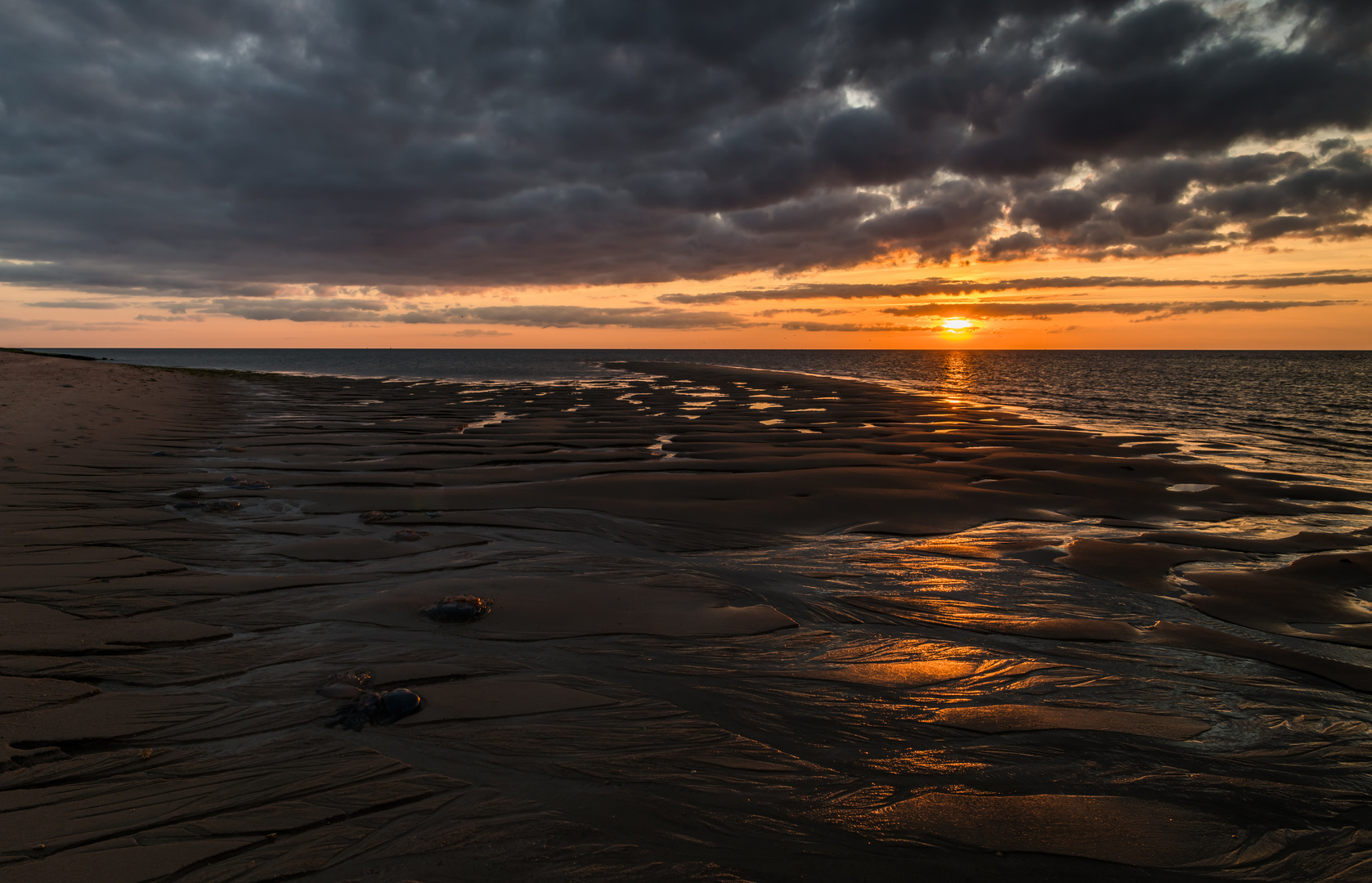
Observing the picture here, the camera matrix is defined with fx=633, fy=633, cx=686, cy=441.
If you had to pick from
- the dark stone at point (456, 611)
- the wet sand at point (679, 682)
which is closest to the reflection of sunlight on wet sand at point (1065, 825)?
the wet sand at point (679, 682)

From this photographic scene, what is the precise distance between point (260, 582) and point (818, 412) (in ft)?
63.3

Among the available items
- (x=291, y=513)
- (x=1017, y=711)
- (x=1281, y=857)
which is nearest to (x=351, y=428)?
(x=291, y=513)

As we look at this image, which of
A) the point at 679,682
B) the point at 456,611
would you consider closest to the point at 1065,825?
the point at 679,682

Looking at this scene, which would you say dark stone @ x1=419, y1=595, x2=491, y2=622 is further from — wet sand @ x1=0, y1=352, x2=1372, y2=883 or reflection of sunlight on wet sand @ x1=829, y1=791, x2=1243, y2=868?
reflection of sunlight on wet sand @ x1=829, y1=791, x2=1243, y2=868

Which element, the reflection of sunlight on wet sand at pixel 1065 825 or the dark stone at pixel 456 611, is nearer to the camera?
the reflection of sunlight on wet sand at pixel 1065 825

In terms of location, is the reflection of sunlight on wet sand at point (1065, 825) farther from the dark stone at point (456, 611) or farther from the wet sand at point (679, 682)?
the dark stone at point (456, 611)

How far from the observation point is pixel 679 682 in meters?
4.20

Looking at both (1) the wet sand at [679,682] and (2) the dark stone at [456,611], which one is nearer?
(1) the wet sand at [679,682]

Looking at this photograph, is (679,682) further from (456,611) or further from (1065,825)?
(1065,825)

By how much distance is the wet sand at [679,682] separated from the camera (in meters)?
2.75

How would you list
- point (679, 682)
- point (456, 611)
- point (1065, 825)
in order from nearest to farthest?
point (1065, 825), point (679, 682), point (456, 611)

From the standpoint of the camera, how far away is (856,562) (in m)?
6.89

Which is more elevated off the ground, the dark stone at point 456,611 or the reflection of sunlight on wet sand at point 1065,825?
the dark stone at point 456,611

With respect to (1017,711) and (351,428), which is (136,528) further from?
(351,428)
